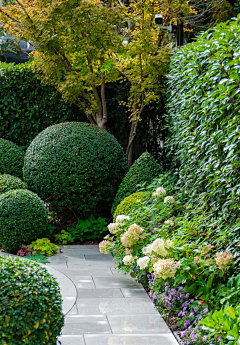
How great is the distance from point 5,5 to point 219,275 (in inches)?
287

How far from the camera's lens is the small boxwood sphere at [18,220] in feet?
22.2

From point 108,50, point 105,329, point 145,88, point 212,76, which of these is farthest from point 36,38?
point 105,329

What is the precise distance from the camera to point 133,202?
666cm

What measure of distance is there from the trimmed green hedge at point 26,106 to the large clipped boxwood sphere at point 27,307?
253 inches

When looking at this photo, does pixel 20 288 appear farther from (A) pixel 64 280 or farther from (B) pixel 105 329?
(A) pixel 64 280

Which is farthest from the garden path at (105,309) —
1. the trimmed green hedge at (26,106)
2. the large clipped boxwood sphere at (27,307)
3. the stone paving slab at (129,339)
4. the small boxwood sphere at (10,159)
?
the trimmed green hedge at (26,106)

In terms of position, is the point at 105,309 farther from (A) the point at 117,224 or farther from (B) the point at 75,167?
(B) the point at 75,167

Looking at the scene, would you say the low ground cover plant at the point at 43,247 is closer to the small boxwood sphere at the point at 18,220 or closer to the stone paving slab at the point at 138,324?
the small boxwood sphere at the point at 18,220

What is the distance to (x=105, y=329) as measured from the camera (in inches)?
162

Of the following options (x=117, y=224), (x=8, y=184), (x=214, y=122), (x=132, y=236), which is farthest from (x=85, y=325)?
(x=8, y=184)

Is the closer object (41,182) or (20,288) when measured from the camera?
(20,288)

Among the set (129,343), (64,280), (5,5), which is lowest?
(64,280)

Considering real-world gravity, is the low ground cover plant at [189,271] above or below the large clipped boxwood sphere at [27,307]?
below

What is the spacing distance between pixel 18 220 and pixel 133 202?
5.80 feet
